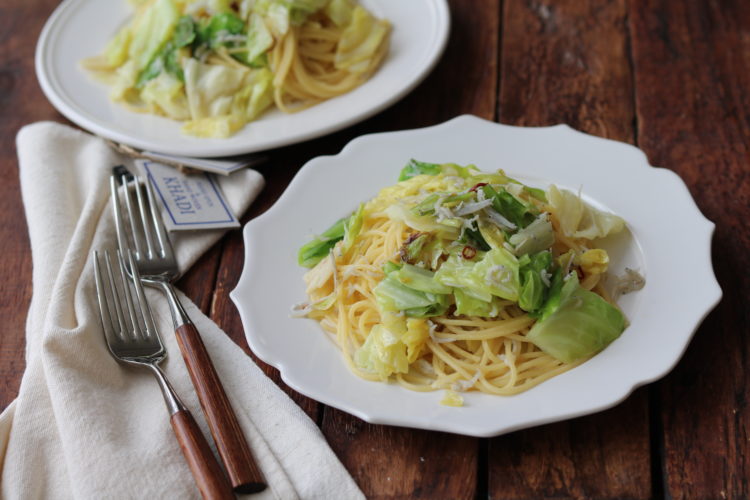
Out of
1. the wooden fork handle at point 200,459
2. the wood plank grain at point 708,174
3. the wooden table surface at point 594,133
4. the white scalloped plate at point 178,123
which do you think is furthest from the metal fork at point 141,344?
the wood plank grain at point 708,174

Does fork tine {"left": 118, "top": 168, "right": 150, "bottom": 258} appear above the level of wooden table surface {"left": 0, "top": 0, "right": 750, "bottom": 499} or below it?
above

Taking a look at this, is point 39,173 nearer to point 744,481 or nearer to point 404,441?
point 404,441

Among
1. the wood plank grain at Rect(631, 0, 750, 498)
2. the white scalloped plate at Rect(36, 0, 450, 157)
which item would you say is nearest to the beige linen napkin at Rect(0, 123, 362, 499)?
the white scalloped plate at Rect(36, 0, 450, 157)

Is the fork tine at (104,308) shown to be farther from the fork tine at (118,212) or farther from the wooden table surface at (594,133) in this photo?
the wooden table surface at (594,133)

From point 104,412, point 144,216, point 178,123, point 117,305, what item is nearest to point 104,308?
point 117,305

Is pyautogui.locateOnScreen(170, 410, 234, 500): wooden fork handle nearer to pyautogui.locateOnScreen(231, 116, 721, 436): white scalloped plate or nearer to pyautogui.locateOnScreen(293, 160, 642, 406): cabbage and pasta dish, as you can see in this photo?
pyautogui.locateOnScreen(231, 116, 721, 436): white scalloped plate

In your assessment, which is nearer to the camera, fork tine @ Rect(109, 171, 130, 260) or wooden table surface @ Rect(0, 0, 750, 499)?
A: wooden table surface @ Rect(0, 0, 750, 499)

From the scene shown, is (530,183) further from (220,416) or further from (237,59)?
(237,59)
